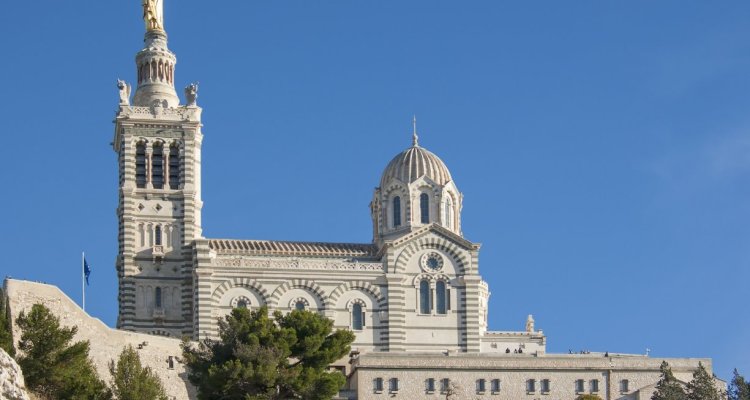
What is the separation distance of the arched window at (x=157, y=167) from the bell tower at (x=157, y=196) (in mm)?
49

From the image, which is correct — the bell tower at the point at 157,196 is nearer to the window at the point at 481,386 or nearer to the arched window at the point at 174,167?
the arched window at the point at 174,167

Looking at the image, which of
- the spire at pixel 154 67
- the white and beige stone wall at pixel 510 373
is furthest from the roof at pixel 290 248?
the white and beige stone wall at pixel 510 373

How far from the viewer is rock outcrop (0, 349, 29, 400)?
221 feet

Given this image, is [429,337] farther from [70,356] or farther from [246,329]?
[70,356]

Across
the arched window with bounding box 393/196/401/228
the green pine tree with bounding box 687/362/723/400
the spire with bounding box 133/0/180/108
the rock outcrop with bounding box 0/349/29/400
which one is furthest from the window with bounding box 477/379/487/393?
the rock outcrop with bounding box 0/349/29/400

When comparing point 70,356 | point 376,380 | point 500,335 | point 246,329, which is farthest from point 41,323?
point 500,335

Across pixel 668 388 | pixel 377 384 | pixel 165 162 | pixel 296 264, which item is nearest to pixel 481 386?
pixel 377 384

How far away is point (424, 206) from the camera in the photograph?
103 m

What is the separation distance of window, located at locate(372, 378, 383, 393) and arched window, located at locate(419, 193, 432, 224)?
15372 millimetres

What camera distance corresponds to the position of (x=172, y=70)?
103 m

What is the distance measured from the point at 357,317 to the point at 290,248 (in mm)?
Result: 4695

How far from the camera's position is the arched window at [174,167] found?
99.8 m

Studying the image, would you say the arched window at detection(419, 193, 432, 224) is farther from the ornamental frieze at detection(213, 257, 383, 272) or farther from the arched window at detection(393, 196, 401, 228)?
the ornamental frieze at detection(213, 257, 383, 272)

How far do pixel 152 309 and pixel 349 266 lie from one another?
978 cm
